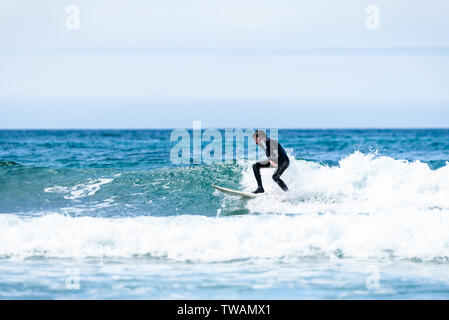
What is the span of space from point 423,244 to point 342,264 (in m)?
1.58

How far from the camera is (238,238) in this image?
889cm

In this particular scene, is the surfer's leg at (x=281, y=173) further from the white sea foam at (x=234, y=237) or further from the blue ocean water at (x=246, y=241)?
the white sea foam at (x=234, y=237)

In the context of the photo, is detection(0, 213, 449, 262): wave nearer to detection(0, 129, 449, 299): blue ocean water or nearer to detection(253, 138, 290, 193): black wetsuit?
detection(0, 129, 449, 299): blue ocean water

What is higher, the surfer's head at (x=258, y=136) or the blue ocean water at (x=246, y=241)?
the surfer's head at (x=258, y=136)

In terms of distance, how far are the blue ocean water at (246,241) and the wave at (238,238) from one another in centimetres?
2

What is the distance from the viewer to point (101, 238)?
9047 mm

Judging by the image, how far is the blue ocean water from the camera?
6.75 meters

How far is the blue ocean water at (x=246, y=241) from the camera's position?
6.75m

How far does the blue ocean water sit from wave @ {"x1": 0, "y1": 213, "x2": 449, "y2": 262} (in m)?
0.02

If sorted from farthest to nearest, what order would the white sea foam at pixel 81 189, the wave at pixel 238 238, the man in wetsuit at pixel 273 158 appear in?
the white sea foam at pixel 81 189, the man in wetsuit at pixel 273 158, the wave at pixel 238 238

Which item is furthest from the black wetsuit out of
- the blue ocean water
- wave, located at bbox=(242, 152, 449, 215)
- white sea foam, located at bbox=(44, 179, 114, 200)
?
white sea foam, located at bbox=(44, 179, 114, 200)

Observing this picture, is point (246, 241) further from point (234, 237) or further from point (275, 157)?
point (275, 157)

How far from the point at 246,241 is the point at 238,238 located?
155 millimetres

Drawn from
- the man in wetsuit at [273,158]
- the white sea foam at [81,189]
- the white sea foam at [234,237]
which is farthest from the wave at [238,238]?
the white sea foam at [81,189]
